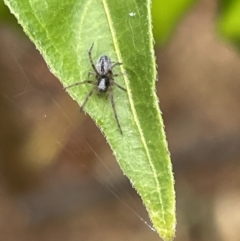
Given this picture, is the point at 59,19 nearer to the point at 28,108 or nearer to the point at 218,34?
the point at 218,34

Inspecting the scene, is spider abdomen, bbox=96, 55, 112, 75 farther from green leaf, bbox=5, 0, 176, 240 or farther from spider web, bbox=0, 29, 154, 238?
spider web, bbox=0, 29, 154, 238

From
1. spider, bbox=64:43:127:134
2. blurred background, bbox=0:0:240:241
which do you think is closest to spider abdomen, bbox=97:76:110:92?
spider, bbox=64:43:127:134


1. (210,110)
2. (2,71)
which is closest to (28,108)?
(2,71)

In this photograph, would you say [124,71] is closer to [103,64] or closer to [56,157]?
[103,64]

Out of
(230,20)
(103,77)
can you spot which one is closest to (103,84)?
(103,77)

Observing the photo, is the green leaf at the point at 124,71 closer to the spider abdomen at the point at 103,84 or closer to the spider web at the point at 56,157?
the spider abdomen at the point at 103,84

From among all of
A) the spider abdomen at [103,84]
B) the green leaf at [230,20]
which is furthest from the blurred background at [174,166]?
the spider abdomen at [103,84]
